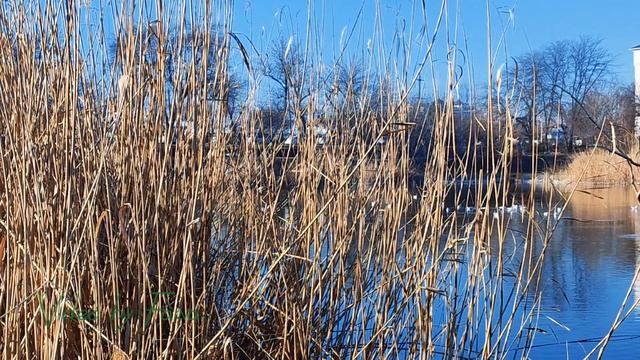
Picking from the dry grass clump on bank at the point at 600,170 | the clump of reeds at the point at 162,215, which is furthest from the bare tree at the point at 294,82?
the dry grass clump on bank at the point at 600,170

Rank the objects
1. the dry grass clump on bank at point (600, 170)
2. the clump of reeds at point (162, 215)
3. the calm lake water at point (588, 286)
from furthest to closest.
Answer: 1. the dry grass clump on bank at point (600, 170)
2. the calm lake water at point (588, 286)
3. the clump of reeds at point (162, 215)

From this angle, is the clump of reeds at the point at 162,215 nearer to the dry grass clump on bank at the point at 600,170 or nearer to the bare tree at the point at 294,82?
the bare tree at the point at 294,82

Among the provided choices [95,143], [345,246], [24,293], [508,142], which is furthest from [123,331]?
[508,142]

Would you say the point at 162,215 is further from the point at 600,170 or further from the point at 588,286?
the point at 600,170

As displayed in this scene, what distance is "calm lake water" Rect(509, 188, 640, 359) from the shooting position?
2523 millimetres

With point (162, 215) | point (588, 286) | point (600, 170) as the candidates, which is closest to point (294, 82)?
point (162, 215)

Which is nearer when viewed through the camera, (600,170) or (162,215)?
(162,215)

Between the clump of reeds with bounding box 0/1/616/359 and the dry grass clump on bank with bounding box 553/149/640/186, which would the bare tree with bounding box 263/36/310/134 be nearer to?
the clump of reeds with bounding box 0/1/616/359

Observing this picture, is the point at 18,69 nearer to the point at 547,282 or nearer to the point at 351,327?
the point at 351,327

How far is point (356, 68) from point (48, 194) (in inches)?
30.6

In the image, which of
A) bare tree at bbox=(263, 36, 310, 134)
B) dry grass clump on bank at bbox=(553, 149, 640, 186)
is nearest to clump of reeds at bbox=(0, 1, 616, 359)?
bare tree at bbox=(263, 36, 310, 134)

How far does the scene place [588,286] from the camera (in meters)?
3.45

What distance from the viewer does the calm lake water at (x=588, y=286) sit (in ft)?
8.28

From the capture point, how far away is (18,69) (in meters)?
1.32
